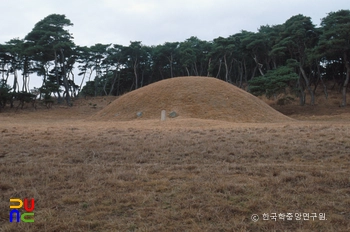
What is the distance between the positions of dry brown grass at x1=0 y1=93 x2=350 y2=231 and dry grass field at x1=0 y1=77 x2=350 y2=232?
13 mm

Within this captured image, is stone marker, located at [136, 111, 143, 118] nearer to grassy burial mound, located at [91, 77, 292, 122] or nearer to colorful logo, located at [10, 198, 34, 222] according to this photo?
grassy burial mound, located at [91, 77, 292, 122]

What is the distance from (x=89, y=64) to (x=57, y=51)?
642 centimetres

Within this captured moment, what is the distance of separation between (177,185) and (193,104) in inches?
719

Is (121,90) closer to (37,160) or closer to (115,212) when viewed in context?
(37,160)

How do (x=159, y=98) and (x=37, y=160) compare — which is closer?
(x=37, y=160)

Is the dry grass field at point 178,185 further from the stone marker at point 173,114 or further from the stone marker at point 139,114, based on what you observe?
the stone marker at point 139,114

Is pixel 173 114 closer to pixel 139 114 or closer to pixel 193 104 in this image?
pixel 193 104

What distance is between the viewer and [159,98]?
23984 millimetres

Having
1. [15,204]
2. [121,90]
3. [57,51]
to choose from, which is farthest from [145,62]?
[15,204]

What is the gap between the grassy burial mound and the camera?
69.2 ft

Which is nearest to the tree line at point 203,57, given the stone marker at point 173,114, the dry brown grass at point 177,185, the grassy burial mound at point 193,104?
the grassy burial mound at point 193,104

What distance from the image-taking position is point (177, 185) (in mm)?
4266

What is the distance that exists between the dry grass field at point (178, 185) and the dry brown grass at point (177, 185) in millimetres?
13

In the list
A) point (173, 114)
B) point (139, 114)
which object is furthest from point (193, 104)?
point (139, 114)
